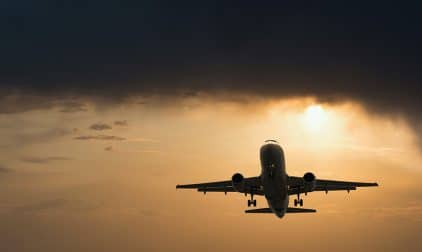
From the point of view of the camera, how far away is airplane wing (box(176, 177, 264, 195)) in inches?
3814

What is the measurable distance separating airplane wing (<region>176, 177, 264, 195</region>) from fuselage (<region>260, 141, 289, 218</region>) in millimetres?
1458

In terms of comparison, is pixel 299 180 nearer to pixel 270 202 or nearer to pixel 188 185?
pixel 270 202

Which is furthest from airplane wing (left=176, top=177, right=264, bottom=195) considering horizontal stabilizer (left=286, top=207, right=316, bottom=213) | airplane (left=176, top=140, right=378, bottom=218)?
horizontal stabilizer (left=286, top=207, right=316, bottom=213)

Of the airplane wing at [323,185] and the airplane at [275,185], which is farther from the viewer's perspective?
the airplane wing at [323,185]

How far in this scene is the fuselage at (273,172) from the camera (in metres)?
89.9

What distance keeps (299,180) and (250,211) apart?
1038cm

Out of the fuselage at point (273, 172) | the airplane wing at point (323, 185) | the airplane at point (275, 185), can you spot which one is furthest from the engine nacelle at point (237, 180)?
the airplane wing at point (323, 185)

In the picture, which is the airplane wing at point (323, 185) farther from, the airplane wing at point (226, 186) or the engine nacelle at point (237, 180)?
the engine nacelle at point (237, 180)

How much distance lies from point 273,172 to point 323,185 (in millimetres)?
15391

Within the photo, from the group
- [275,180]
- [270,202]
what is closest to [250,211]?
[270,202]

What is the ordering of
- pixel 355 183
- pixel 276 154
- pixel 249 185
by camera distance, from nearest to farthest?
pixel 276 154 < pixel 249 185 < pixel 355 183

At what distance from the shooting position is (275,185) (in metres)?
94.6

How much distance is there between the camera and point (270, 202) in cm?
10144

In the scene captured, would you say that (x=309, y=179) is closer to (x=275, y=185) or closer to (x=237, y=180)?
(x=275, y=185)
